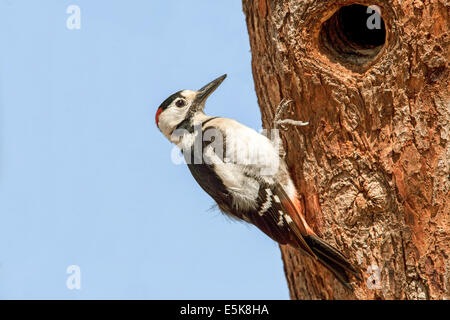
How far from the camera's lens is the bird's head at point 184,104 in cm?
427

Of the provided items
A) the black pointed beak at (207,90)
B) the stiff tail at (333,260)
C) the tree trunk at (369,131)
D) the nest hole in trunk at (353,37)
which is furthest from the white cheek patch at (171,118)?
the stiff tail at (333,260)

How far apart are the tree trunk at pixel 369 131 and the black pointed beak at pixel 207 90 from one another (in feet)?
1.29

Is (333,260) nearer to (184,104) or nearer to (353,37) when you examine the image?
(353,37)

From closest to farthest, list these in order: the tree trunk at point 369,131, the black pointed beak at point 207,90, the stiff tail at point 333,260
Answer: the tree trunk at point 369,131 < the stiff tail at point 333,260 < the black pointed beak at point 207,90

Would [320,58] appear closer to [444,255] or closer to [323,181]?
[323,181]

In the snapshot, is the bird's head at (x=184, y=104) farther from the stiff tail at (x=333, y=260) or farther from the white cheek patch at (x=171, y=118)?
the stiff tail at (x=333, y=260)

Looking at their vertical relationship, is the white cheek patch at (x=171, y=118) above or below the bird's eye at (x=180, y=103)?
below

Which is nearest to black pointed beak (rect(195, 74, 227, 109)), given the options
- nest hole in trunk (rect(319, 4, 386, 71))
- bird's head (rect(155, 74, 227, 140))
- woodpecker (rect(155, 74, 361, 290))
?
bird's head (rect(155, 74, 227, 140))

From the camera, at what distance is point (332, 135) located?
3582 millimetres

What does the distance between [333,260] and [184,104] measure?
5.02 feet

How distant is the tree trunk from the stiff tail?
65 mm

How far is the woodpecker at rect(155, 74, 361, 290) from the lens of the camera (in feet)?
11.7

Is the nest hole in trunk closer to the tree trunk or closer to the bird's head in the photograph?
the tree trunk

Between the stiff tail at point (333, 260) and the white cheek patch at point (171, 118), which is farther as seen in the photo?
the white cheek patch at point (171, 118)
